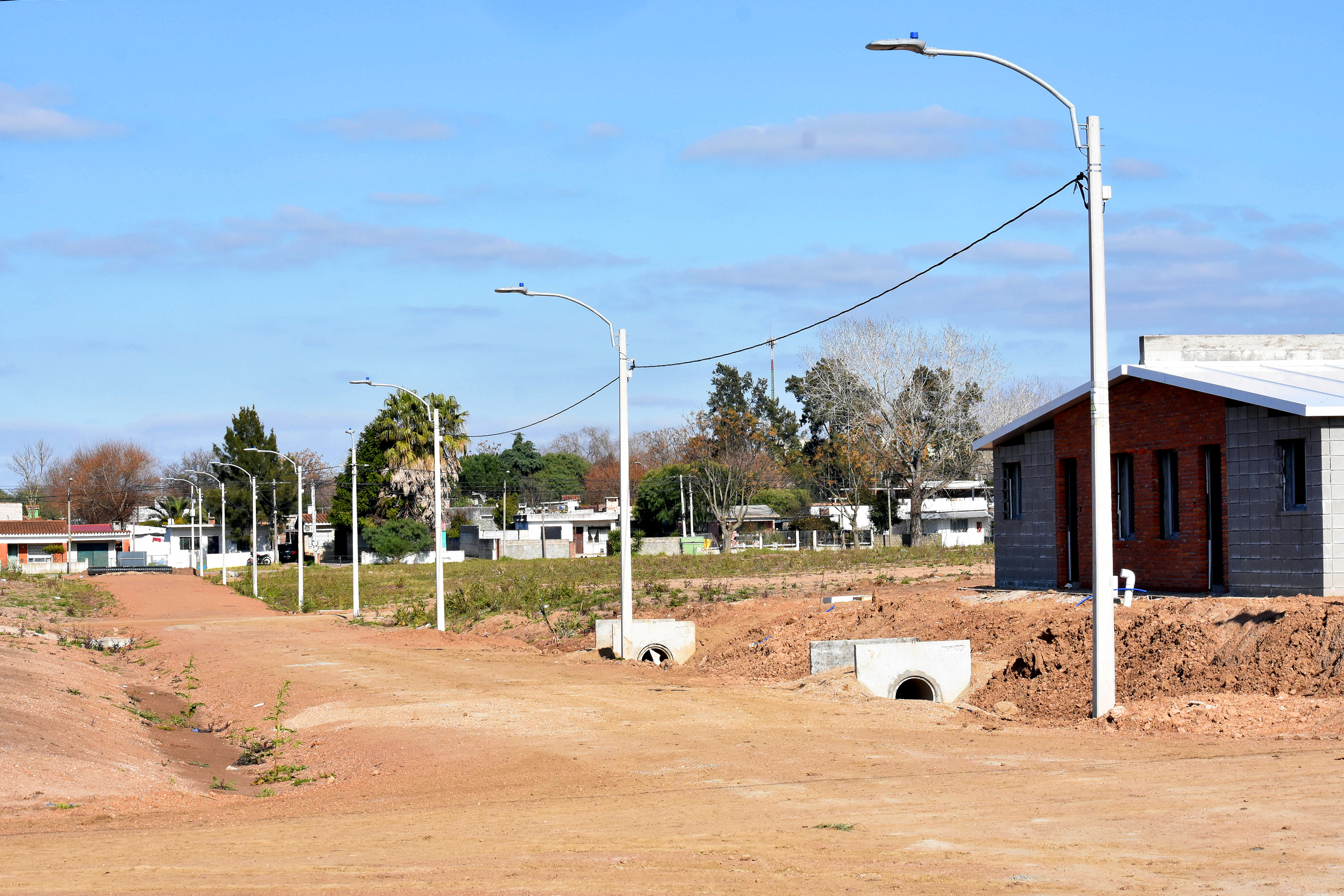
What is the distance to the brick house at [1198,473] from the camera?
2123 centimetres

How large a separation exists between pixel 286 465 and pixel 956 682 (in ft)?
Result: 310

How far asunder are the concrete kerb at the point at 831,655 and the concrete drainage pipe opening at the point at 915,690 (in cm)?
66

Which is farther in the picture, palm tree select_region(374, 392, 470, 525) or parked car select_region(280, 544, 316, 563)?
parked car select_region(280, 544, 316, 563)

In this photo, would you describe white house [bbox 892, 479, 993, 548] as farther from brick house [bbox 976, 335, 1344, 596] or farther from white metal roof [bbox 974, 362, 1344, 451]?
white metal roof [bbox 974, 362, 1344, 451]

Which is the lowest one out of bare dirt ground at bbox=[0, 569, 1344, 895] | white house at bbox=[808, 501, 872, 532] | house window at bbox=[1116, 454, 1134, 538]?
bare dirt ground at bbox=[0, 569, 1344, 895]

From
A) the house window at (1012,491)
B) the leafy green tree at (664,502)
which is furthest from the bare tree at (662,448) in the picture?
the house window at (1012,491)

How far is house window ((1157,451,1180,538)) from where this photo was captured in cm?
2512

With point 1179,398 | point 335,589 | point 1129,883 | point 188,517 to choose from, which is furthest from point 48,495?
point 1129,883

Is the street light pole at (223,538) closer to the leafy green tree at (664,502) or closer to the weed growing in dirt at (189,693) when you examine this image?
the leafy green tree at (664,502)

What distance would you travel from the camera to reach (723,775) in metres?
12.3

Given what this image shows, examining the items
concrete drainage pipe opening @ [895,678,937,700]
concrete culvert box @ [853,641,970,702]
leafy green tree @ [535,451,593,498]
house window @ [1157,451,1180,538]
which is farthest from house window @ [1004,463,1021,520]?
leafy green tree @ [535,451,593,498]

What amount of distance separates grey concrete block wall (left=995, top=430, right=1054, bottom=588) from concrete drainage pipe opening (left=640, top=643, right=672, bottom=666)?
30.4 ft

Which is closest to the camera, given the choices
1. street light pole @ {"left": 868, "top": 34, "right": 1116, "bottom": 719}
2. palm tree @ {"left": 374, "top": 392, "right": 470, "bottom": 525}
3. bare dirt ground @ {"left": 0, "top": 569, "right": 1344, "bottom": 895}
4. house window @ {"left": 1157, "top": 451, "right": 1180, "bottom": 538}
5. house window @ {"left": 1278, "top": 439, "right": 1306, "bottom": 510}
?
bare dirt ground @ {"left": 0, "top": 569, "right": 1344, "bottom": 895}

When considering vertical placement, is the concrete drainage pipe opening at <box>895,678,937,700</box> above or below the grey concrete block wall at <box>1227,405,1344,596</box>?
below
